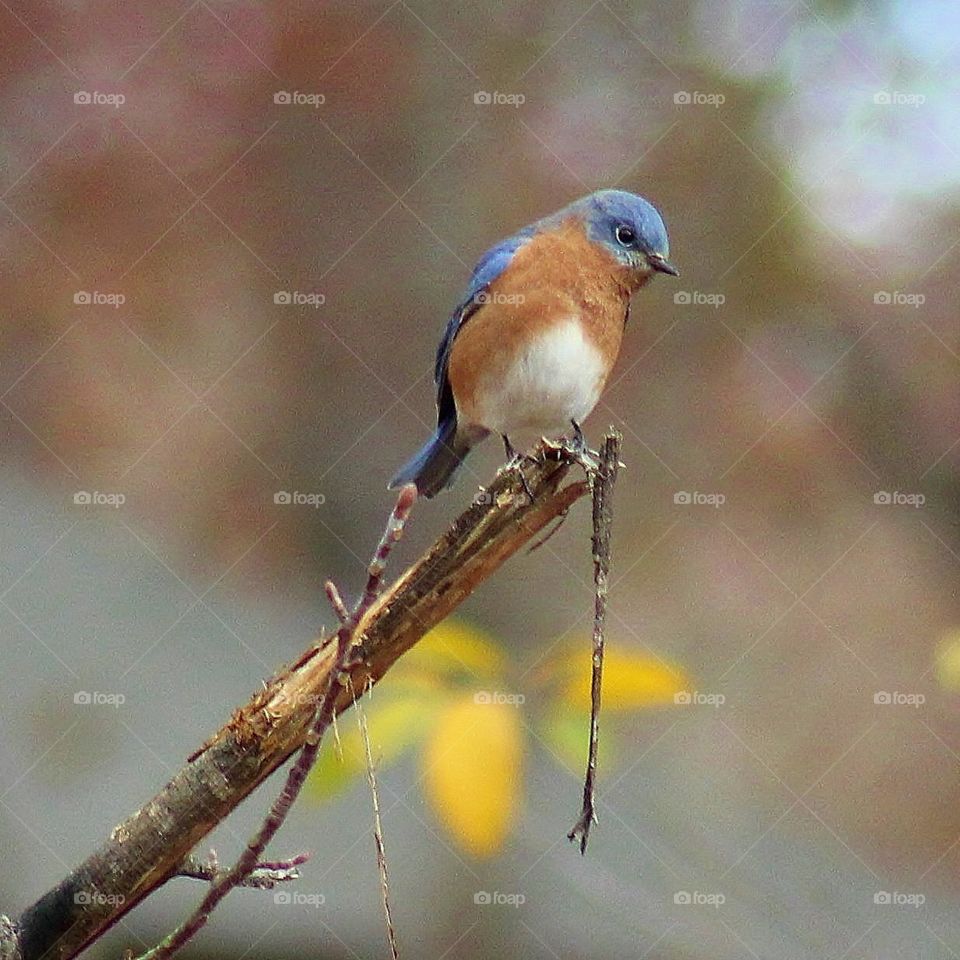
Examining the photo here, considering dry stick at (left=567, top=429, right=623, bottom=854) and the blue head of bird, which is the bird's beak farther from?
dry stick at (left=567, top=429, right=623, bottom=854)

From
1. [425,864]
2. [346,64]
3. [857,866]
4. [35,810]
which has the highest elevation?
[346,64]

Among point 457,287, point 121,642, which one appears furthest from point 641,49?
point 121,642

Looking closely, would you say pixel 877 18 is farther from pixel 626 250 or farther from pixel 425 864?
pixel 425 864

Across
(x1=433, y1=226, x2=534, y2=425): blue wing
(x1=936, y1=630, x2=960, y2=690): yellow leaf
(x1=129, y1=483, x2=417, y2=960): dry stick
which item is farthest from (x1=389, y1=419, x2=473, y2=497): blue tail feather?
(x1=129, y1=483, x2=417, y2=960): dry stick

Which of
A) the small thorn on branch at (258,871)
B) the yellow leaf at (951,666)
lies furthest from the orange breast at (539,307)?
the small thorn on branch at (258,871)

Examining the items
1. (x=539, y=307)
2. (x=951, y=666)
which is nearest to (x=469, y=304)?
(x=539, y=307)
